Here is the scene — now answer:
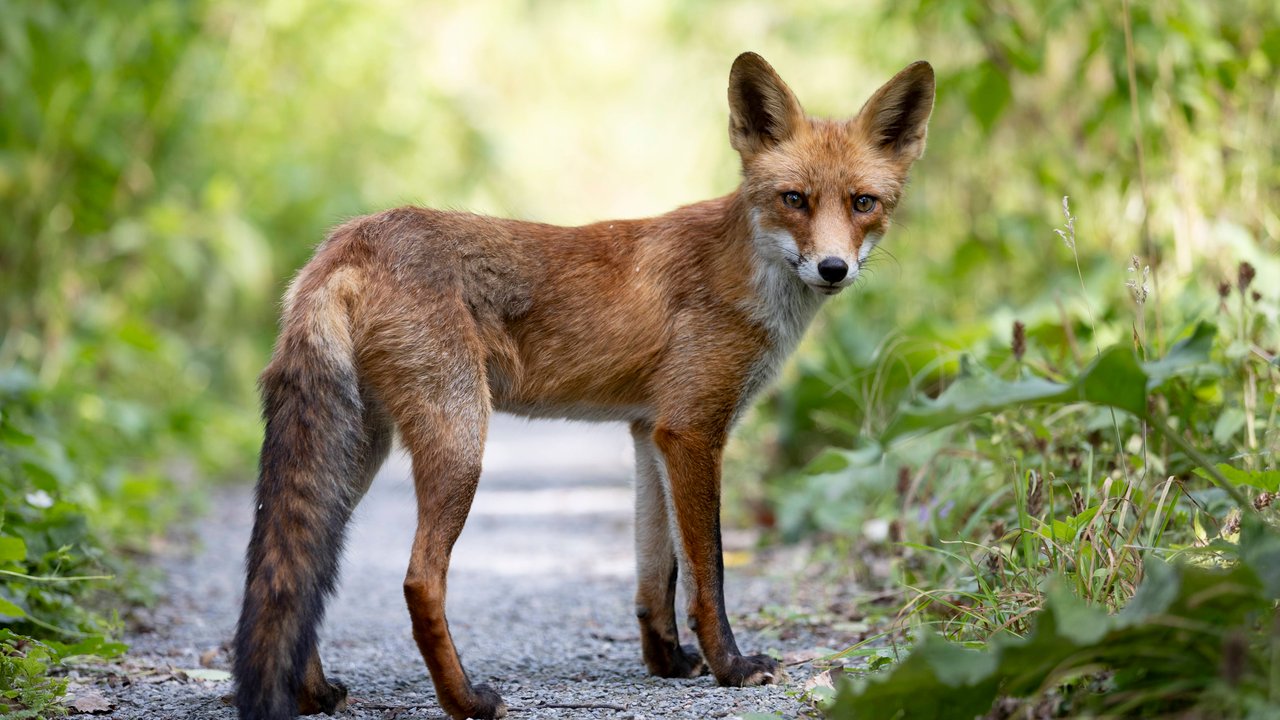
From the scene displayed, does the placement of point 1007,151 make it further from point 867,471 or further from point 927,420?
point 927,420

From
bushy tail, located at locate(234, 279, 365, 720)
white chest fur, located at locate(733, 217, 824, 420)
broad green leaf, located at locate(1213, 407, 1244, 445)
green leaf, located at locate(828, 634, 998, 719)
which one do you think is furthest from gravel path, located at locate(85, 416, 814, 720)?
broad green leaf, located at locate(1213, 407, 1244, 445)

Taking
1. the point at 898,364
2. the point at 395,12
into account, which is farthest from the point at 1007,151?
the point at 395,12

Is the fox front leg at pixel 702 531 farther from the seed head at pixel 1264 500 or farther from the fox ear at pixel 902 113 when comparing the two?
the seed head at pixel 1264 500

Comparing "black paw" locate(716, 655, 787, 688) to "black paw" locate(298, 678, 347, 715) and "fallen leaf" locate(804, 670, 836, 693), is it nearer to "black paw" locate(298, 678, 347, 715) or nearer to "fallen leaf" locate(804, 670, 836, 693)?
"fallen leaf" locate(804, 670, 836, 693)

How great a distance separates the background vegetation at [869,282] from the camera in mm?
3543

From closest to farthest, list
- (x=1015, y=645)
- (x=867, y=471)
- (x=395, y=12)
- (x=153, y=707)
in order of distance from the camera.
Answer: (x=1015, y=645) → (x=153, y=707) → (x=867, y=471) → (x=395, y=12)

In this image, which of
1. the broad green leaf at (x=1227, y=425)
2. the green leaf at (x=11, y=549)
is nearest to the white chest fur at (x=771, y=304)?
the broad green leaf at (x=1227, y=425)

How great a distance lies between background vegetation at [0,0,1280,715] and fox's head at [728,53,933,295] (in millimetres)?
626

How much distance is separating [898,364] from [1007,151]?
294 cm

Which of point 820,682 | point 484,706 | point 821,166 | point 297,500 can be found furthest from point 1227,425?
point 297,500

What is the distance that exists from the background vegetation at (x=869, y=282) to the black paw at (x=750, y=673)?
343 millimetres

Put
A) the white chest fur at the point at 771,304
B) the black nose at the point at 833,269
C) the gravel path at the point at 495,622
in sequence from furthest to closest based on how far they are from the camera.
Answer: the white chest fur at the point at 771,304 < the black nose at the point at 833,269 < the gravel path at the point at 495,622

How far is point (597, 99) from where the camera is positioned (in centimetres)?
2108

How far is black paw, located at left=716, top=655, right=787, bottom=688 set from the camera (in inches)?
148
